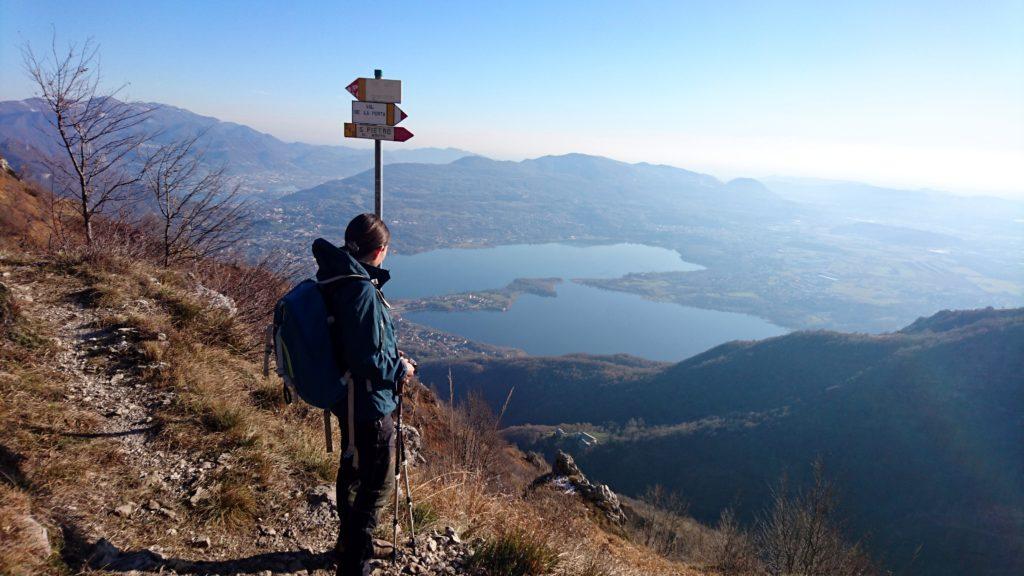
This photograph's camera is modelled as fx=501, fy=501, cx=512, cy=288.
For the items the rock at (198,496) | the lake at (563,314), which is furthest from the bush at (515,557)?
the lake at (563,314)

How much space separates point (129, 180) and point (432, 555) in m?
8.24

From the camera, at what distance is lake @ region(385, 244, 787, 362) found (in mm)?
87938

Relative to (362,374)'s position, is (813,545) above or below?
below

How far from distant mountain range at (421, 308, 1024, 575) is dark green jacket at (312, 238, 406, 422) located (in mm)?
30382

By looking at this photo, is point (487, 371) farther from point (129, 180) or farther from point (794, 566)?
point (129, 180)

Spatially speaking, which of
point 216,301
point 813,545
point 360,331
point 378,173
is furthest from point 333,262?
point 813,545

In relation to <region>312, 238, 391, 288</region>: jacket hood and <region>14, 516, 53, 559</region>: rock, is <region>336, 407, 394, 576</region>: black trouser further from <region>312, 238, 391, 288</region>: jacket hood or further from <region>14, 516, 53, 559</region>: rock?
<region>14, 516, 53, 559</region>: rock

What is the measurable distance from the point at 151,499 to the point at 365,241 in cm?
195

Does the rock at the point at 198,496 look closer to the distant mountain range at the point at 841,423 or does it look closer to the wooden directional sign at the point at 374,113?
the wooden directional sign at the point at 374,113

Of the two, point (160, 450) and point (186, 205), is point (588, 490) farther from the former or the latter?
point (160, 450)

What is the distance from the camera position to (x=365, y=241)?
96.7 inches

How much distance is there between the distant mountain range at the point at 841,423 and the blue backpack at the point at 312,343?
30.5 metres

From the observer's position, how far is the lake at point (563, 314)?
289 feet

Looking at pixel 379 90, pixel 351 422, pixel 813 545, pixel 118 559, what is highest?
pixel 379 90
